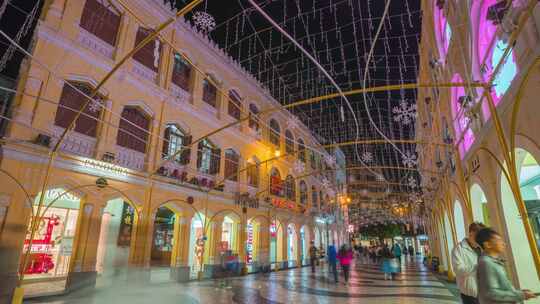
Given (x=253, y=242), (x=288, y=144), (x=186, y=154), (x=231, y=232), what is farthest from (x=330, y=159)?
(x=288, y=144)

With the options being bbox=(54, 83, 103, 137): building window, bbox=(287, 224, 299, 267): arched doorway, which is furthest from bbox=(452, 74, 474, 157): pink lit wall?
bbox=(287, 224, 299, 267): arched doorway

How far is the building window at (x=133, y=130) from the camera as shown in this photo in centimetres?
1170

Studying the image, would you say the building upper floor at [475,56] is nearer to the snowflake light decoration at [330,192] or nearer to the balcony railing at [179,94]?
the balcony railing at [179,94]

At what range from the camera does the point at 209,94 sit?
55.3 feet

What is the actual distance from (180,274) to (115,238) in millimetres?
3322

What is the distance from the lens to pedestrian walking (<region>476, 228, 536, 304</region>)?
266 cm

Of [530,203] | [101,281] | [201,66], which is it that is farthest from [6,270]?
[530,203]

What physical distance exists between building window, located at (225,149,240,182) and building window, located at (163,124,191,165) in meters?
3.28

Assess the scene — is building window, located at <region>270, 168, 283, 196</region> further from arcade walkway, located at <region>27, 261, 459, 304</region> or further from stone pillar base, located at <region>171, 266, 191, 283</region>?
arcade walkway, located at <region>27, 261, 459, 304</region>

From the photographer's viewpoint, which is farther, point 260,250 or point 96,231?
point 260,250

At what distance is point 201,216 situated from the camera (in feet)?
48.7

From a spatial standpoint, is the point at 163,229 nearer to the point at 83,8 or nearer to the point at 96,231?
the point at 96,231

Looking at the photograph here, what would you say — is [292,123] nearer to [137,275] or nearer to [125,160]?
[125,160]

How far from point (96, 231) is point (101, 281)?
2437 mm
